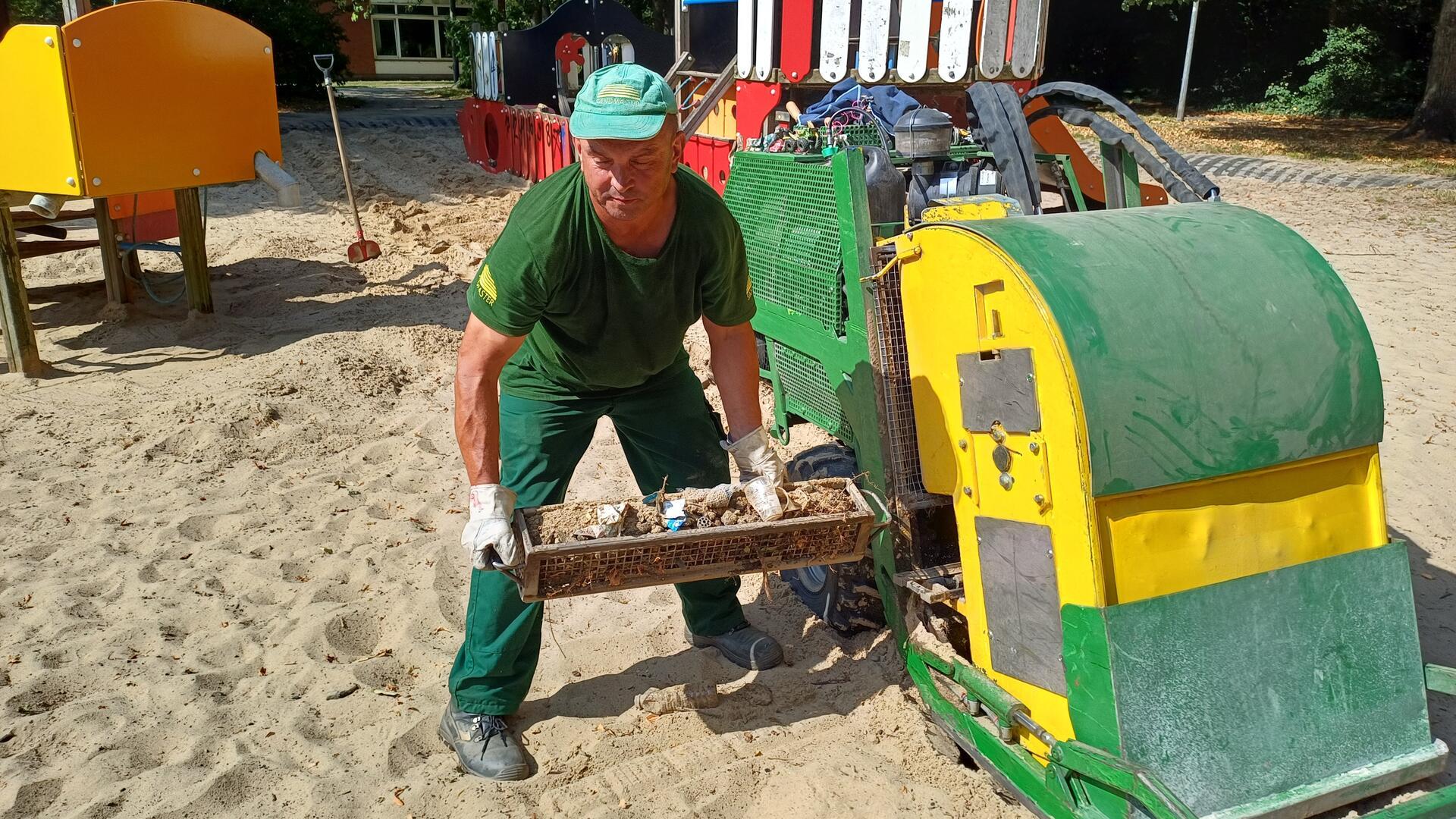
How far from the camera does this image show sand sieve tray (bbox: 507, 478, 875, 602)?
8.45ft

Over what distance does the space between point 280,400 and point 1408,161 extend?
1284cm

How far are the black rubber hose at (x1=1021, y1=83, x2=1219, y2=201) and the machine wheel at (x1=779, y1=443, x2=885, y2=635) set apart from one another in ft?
5.09

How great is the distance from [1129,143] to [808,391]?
4.88 ft

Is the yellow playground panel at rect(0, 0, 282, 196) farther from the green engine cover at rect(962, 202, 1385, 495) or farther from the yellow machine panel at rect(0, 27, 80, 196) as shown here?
the green engine cover at rect(962, 202, 1385, 495)

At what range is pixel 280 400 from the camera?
18.5 ft

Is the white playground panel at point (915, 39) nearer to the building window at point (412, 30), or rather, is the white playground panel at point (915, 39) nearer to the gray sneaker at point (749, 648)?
the gray sneaker at point (749, 648)

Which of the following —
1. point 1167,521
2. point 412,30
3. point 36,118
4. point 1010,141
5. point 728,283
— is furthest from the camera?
point 412,30

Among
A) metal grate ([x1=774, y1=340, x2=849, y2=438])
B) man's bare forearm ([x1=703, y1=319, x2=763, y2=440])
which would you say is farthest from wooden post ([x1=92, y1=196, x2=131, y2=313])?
man's bare forearm ([x1=703, y1=319, x2=763, y2=440])

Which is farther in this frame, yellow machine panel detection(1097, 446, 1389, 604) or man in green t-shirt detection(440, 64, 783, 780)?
man in green t-shirt detection(440, 64, 783, 780)

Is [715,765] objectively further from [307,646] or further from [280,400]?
[280,400]

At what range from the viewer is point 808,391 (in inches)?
147

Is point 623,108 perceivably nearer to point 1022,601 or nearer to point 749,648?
point 1022,601

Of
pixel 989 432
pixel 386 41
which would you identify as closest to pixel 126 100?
pixel 989 432

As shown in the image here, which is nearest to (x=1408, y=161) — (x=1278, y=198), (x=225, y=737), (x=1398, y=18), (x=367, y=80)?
(x=1278, y=198)
